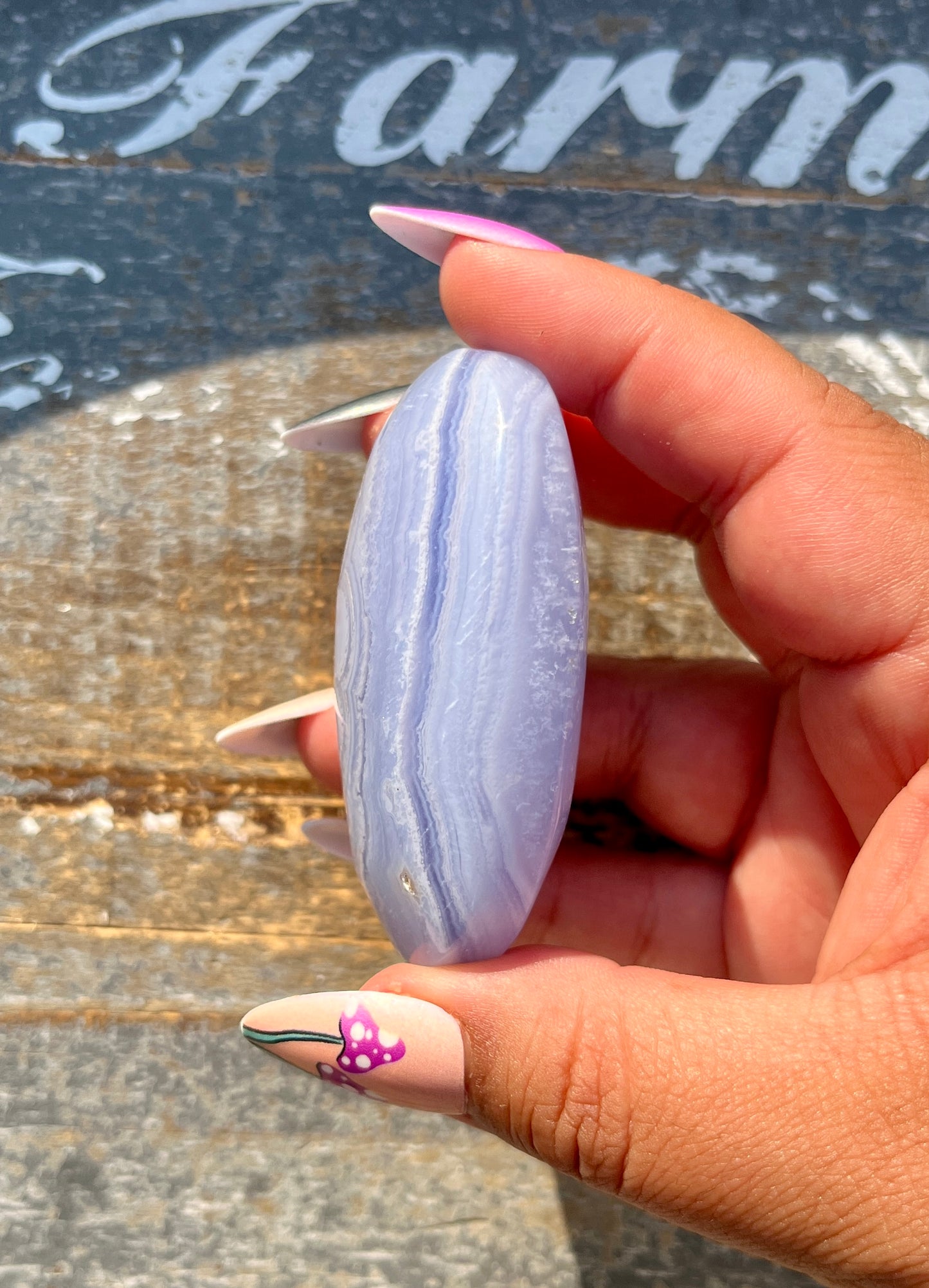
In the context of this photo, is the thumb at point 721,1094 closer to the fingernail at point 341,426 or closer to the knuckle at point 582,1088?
the knuckle at point 582,1088

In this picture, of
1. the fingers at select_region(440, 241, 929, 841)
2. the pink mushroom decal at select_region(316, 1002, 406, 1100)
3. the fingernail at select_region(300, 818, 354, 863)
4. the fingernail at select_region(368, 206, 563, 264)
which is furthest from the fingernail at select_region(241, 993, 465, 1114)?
the fingernail at select_region(368, 206, 563, 264)

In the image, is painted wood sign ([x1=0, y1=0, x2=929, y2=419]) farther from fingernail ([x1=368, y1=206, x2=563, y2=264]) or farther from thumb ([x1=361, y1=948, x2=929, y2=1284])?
thumb ([x1=361, y1=948, x2=929, y2=1284])

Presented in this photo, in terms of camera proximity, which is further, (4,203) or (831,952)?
(4,203)

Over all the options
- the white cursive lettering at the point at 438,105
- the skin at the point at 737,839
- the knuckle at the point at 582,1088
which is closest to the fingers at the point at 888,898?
the skin at the point at 737,839

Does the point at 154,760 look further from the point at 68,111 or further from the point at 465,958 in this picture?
the point at 68,111

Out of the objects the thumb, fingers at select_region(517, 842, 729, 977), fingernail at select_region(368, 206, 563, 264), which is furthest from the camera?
fingers at select_region(517, 842, 729, 977)

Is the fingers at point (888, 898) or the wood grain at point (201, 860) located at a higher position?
the fingers at point (888, 898)

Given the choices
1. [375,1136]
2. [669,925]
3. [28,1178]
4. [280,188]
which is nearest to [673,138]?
[280,188]
